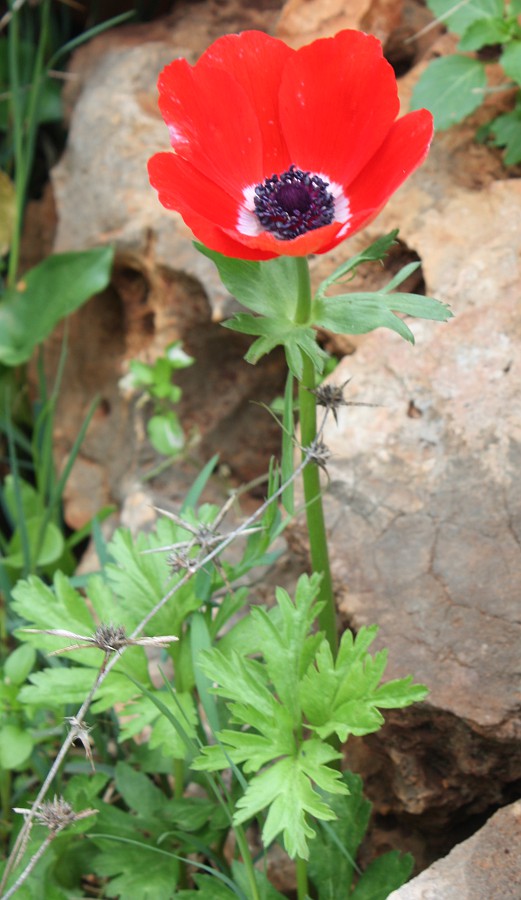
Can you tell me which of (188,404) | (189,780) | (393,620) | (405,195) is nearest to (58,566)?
(188,404)

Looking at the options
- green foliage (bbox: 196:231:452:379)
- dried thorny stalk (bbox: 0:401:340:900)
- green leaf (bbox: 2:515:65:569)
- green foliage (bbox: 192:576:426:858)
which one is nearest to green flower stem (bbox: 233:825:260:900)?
green foliage (bbox: 192:576:426:858)

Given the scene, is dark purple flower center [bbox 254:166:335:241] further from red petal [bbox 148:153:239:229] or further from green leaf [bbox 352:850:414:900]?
green leaf [bbox 352:850:414:900]

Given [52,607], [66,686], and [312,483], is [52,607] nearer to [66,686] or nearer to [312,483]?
[66,686]

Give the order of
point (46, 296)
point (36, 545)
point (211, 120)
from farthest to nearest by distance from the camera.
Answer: point (46, 296) → point (36, 545) → point (211, 120)

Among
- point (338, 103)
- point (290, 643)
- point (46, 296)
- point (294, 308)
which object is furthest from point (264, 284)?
point (46, 296)

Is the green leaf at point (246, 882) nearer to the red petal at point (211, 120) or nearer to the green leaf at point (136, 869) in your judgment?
the green leaf at point (136, 869)

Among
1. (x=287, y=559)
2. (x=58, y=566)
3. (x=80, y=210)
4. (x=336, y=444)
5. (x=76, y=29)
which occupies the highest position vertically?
(x=76, y=29)

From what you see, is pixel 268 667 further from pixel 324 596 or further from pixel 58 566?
pixel 58 566
